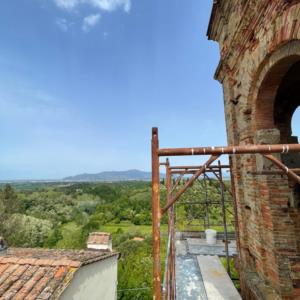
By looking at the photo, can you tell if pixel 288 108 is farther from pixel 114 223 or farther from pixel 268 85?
pixel 114 223

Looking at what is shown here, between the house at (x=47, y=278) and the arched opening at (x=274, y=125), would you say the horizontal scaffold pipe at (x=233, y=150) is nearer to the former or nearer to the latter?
the arched opening at (x=274, y=125)

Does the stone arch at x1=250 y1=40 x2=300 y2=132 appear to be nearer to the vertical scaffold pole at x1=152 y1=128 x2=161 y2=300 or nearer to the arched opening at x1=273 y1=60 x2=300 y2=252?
the arched opening at x1=273 y1=60 x2=300 y2=252

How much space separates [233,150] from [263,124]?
2056 millimetres

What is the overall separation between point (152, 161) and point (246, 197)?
2921mm

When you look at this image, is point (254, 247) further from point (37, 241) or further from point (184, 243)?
point (37, 241)

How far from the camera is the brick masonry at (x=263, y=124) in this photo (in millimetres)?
3178

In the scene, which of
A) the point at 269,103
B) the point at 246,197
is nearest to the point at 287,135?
the point at 269,103

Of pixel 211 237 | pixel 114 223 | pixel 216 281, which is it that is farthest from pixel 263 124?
pixel 114 223

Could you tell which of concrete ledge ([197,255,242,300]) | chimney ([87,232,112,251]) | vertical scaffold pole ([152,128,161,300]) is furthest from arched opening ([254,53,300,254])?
chimney ([87,232,112,251])

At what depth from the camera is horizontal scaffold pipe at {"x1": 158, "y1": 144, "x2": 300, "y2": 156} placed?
2.09m

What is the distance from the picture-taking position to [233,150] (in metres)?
2.14

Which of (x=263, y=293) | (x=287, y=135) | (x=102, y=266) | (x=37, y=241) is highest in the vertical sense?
(x=287, y=135)

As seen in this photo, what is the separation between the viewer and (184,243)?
8117 millimetres

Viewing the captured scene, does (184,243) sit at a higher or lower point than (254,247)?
lower
